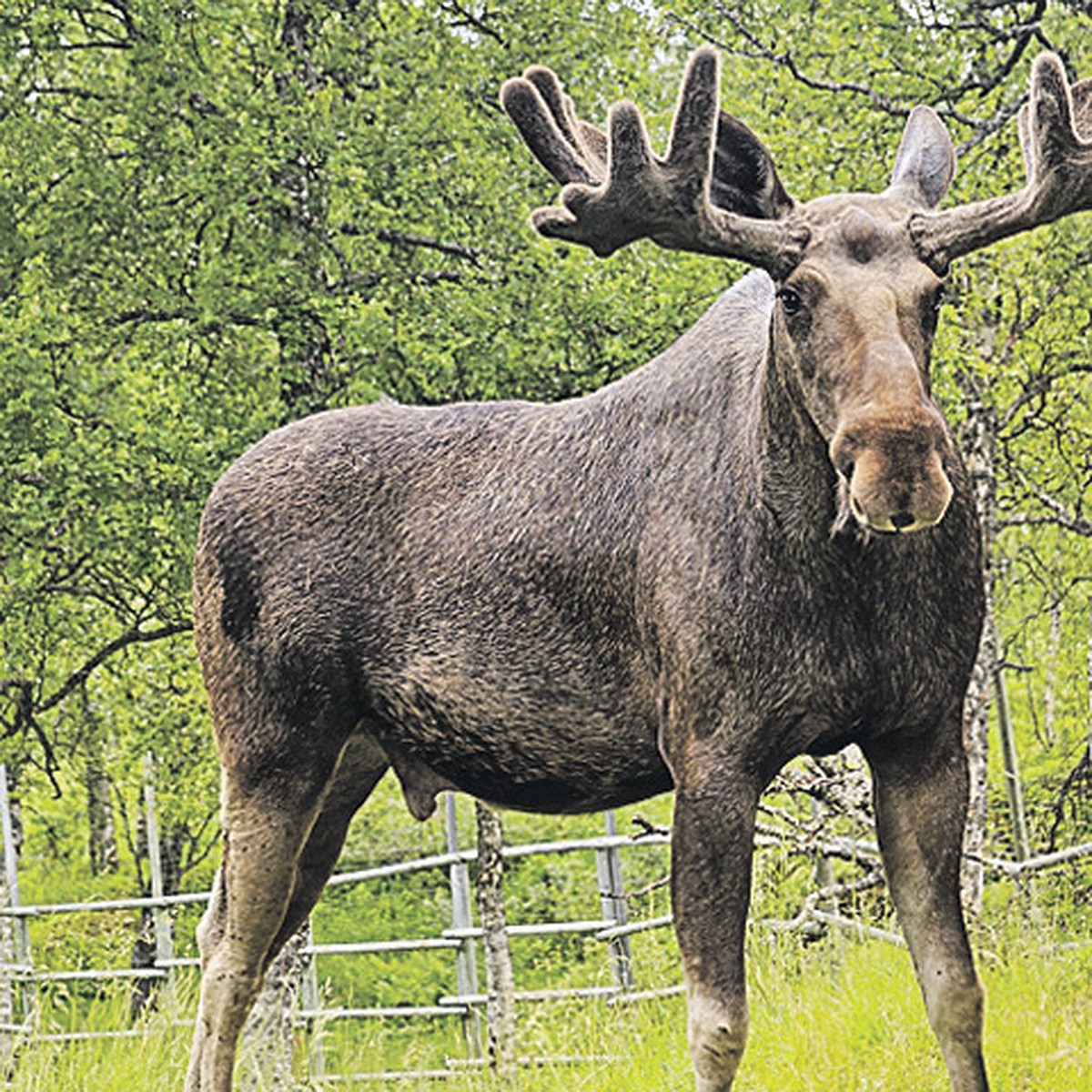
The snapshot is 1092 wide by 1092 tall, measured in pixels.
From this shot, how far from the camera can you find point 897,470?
10.4 feet

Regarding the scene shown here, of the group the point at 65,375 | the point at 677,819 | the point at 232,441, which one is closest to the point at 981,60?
the point at 232,441

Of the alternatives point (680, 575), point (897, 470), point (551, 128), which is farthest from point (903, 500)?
point (551, 128)

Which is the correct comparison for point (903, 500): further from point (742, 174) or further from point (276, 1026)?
point (276, 1026)

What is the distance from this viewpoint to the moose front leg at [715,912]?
366 cm

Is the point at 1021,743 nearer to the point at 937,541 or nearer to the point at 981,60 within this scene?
the point at 981,60

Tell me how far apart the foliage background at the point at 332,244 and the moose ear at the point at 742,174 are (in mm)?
4869

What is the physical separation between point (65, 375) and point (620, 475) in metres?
6.64

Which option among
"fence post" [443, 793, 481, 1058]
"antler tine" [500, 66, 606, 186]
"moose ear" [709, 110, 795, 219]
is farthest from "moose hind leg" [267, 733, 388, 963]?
"fence post" [443, 793, 481, 1058]

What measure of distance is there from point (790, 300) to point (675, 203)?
34cm

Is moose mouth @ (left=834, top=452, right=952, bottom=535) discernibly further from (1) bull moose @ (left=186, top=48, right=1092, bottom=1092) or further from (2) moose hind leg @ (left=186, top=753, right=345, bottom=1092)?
(2) moose hind leg @ (left=186, top=753, right=345, bottom=1092)

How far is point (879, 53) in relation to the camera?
34.1 ft

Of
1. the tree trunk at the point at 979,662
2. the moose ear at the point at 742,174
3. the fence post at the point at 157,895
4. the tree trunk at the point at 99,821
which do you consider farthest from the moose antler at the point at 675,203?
the tree trunk at the point at 99,821

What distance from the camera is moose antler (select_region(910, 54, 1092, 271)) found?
358 cm

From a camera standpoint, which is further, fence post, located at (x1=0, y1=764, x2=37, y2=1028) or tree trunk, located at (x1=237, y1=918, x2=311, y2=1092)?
fence post, located at (x1=0, y1=764, x2=37, y2=1028)
